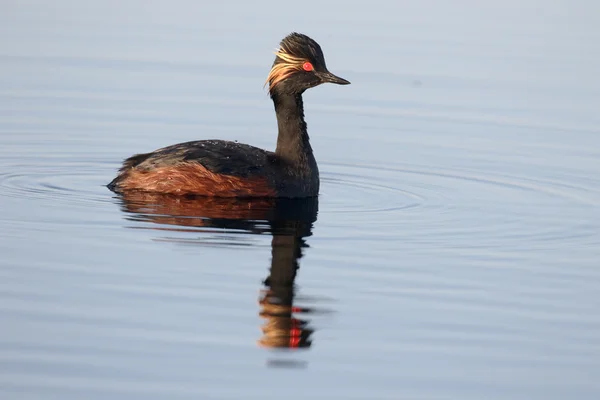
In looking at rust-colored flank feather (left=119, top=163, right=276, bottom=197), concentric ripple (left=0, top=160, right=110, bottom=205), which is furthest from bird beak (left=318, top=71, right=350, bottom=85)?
concentric ripple (left=0, top=160, right=110, bottom=205)

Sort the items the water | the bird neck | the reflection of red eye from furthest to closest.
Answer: the reflection of red eye → the bird neck → the water

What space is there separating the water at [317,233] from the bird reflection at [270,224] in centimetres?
3

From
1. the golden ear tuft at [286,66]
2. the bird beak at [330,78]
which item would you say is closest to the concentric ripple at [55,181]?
the golden ear tuft at [286,66]

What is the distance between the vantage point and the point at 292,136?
1429cm

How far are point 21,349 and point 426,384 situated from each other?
8.97 feet

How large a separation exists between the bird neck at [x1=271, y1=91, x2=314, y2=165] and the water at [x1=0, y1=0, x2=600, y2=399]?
694 millimetres

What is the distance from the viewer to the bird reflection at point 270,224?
902cm

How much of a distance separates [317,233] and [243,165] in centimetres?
175

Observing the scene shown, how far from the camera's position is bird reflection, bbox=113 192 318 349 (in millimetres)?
9016

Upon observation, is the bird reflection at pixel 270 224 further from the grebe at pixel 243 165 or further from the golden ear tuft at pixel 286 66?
the golden ear tuft at pixel 286 66

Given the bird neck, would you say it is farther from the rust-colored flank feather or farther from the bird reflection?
the rust-colored flank feather

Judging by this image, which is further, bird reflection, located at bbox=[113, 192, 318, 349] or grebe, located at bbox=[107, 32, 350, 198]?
grebe, located at bbox=[107, 32, 350, 198]

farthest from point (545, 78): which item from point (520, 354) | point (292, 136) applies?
point (520, 354)

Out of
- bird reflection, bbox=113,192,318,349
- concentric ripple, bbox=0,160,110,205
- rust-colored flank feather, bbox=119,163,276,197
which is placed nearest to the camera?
bird reflection, bbox=113,192,318,349
